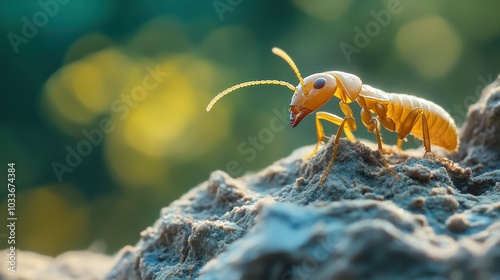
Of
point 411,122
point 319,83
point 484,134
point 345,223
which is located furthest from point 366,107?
point 345,223

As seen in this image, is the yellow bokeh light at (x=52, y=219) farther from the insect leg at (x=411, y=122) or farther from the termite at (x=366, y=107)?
the insect leg at (x=411, y=122)

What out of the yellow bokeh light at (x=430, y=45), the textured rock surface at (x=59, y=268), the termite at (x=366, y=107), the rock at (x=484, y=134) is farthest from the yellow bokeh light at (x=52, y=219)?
the rock at (x=484, y=134)

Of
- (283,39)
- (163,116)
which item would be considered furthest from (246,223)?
(283,39)

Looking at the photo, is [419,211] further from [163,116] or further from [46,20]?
[46,20]

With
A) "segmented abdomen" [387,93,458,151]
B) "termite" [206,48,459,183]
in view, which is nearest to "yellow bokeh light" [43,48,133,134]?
"termite" [206,48,459,183]

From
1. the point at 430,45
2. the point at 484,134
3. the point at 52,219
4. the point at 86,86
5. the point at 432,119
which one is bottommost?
the point at 484,134

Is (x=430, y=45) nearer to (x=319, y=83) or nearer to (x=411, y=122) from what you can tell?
(x=411, y=122)
